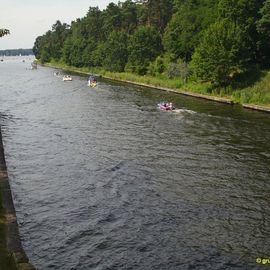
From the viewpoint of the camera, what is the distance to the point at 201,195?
31500 millimetres

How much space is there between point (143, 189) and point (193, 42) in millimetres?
73568

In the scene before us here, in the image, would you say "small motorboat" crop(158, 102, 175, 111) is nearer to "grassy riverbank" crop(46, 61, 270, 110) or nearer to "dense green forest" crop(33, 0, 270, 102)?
"grassy riverbank" crop(46, 61, 270, 110)

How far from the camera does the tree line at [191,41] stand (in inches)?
3113

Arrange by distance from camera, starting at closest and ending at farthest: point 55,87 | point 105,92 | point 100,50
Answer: point 105,92
point 55,87
point 100,50

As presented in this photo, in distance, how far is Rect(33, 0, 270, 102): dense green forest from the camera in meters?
79.1

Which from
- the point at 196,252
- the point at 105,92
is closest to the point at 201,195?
the point at 196,252

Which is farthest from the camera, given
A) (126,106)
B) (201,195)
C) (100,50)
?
(100,50)

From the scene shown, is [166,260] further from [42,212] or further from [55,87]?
[55,87]

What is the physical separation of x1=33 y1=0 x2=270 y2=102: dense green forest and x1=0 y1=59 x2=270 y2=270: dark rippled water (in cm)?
1952

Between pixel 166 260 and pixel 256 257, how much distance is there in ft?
16.1

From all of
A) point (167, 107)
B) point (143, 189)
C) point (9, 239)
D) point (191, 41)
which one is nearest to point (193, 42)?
point (191, 41)

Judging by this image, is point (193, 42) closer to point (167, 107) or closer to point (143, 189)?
point (167, 107)

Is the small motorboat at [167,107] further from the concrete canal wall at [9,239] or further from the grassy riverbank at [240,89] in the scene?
the concrete canal wall at [9,239]

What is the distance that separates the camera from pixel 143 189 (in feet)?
108
